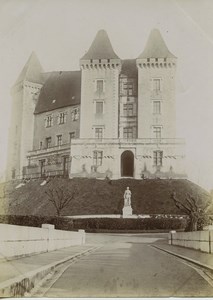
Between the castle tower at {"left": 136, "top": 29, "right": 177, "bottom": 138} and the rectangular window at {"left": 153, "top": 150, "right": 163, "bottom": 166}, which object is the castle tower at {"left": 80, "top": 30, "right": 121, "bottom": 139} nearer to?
the castle tower at {"left": 136, "top": 29, "right": 177, "bottom": 138}

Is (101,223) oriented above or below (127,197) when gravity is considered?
below

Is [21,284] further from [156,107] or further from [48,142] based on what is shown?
[156,107]

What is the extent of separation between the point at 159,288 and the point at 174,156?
0.84 metres

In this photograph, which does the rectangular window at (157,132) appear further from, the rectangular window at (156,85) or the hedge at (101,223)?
the hedge at (101,223)

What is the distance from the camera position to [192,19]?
2.96 meters

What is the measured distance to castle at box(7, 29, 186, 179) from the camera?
313 centimetres

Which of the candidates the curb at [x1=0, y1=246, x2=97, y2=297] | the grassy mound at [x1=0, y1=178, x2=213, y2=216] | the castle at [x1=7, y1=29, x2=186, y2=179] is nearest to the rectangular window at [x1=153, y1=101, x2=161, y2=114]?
the castle at [x1=7, y1=29, x2=186, y2=179]

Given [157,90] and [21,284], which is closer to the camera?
[21,284]

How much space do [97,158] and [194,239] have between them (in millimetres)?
732

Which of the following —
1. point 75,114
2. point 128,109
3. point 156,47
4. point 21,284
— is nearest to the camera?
point 21,284

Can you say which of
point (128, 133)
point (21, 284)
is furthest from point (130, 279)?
point (128, 133)

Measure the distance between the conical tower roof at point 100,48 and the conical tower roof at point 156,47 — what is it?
188 millimetres

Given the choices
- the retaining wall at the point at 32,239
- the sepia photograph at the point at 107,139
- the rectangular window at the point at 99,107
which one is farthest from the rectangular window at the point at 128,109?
the retaining wall at the point at 32,239

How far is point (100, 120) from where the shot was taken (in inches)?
123
